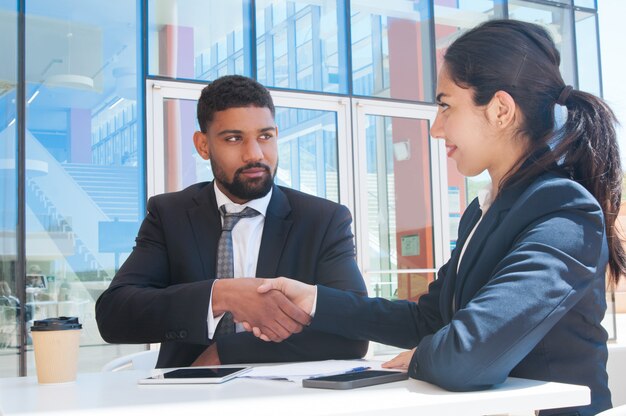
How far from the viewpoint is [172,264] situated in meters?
2.29

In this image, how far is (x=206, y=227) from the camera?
231cm

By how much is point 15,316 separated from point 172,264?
12.6ft

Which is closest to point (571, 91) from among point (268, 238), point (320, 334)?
point (320, 334)

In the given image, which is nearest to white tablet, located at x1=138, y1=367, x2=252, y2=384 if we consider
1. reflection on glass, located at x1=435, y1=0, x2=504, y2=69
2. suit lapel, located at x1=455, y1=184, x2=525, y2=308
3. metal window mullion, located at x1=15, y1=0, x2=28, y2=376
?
suit lapel, located at x1=455, y1=184, x2=525, y2=308

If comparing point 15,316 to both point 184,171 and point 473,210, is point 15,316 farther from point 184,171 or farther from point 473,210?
point 473,210

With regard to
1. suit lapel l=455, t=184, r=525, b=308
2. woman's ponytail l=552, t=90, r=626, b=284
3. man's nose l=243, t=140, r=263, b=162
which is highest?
man's nose l=243, t=140, r=263, b=162

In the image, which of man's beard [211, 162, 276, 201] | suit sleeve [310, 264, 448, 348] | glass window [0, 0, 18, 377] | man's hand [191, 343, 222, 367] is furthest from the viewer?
glass window [0, 0, 18, 377]

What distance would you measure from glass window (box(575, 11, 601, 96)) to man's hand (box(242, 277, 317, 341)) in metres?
→ 7.69

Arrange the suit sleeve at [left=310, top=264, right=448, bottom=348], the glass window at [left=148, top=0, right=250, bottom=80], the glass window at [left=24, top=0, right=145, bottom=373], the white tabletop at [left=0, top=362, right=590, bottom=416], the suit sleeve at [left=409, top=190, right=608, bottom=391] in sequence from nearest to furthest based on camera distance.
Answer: the white tabletop at [left=0, top=362, right=590, bottom=416]
the suit sleeve at [left=409, top=190, right=608, bottom=391]
the suit sleeve at [left=310, top=264, right=448, bottom=348]
the glass window at [left=24, top=0, right=145, bottom=373]
the glass window at [left=148, top=0, right=250, bottom=80]

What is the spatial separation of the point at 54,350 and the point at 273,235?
877mm

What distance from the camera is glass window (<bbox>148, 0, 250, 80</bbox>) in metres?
6.55

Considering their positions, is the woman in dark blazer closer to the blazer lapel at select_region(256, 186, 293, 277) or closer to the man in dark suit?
the man in dark suit

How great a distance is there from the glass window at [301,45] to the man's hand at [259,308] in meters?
5.33

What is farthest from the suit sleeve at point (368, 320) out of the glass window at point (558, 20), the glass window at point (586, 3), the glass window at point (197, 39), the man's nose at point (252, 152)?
the glass window at point (586, 3)
